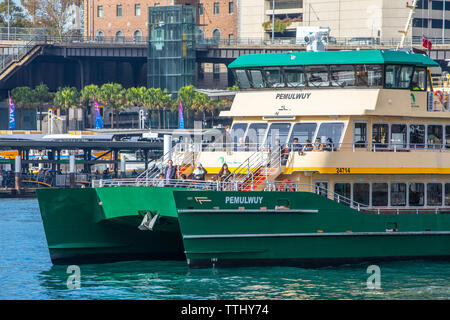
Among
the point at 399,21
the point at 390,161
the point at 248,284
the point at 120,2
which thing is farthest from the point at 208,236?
the point at 120,2

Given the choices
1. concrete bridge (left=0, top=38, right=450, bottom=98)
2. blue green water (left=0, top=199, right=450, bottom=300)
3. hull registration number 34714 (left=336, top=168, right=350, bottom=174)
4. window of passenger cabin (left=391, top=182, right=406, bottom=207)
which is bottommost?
blue green water (left=0, top=199, right=450, bottom=300)

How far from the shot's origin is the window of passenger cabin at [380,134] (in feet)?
107

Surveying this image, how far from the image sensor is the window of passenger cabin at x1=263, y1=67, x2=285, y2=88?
33.7m

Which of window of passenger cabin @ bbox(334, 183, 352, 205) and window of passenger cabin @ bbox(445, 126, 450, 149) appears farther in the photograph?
window of passenger cabin @ bbox(445, 126, 450, 149)

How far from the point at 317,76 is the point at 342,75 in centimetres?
90

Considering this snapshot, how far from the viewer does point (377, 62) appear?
105ft

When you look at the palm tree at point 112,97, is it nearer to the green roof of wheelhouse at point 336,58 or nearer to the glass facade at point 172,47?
the glass facade at point 172,47

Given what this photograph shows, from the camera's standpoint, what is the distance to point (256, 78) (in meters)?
34.2

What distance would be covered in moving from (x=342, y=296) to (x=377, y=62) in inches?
364

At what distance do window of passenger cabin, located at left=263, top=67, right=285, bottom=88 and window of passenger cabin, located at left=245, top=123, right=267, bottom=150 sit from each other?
4.99ft

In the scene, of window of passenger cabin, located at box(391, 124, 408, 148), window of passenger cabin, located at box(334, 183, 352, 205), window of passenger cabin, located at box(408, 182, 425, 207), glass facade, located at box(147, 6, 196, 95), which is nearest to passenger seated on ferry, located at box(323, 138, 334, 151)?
window of passenger cabin, located at box(334, 183, 352, 205)

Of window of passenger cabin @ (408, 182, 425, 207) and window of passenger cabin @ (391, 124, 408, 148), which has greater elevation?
window of passenger cabin @ (391, 124, 408, 148)

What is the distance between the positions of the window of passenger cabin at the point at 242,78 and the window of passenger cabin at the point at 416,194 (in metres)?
7.00

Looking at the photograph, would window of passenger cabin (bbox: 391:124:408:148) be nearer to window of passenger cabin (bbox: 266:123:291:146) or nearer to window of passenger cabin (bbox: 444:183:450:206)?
window of passenger cabin (bbox: 444:183:450:206)
